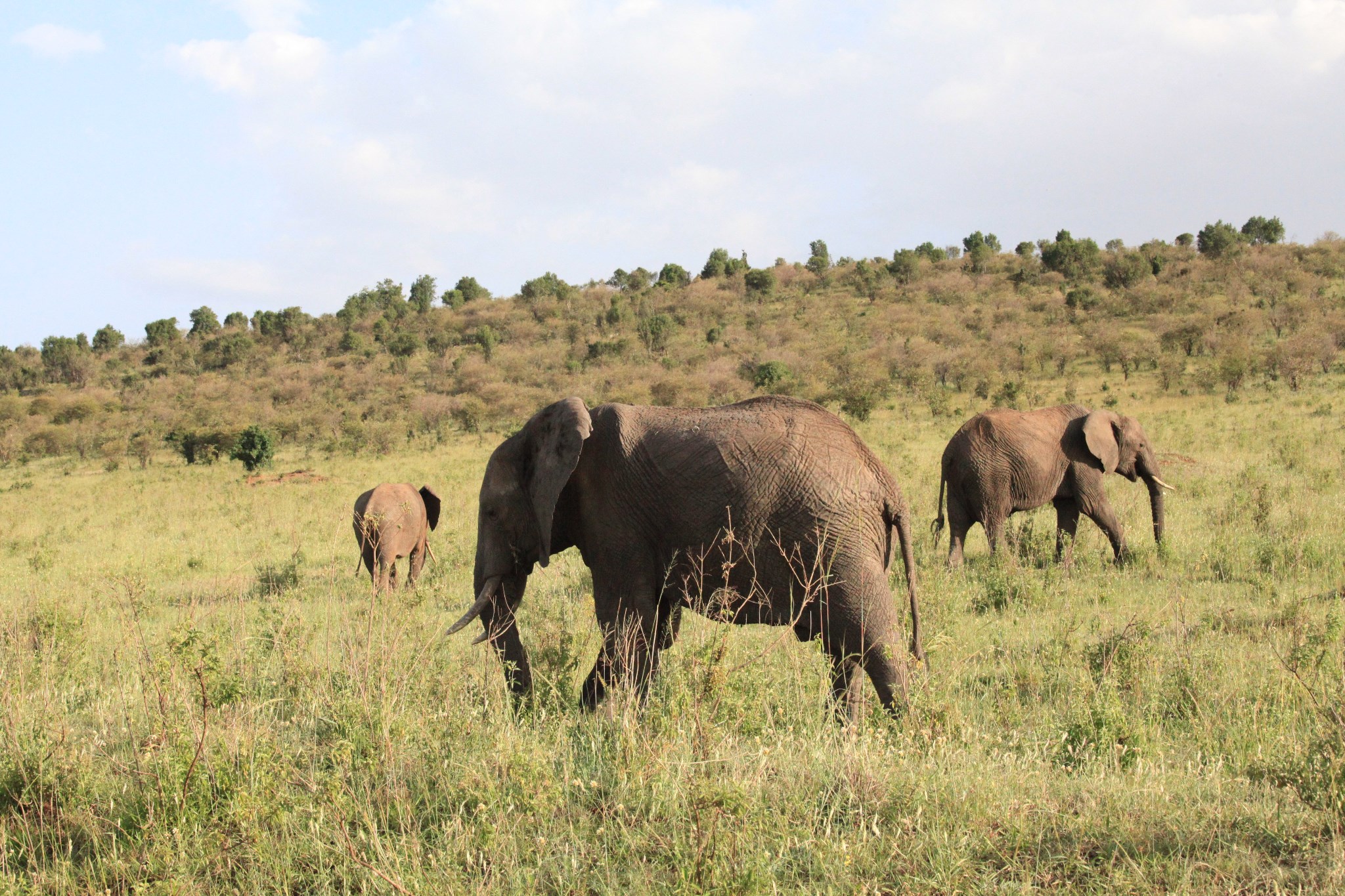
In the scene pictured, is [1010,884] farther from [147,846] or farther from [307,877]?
[147,846]

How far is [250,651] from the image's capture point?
5.47 meters

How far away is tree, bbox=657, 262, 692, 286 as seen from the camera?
266 ft

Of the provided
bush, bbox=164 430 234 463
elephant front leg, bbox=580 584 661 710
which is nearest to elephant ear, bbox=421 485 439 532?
elephant front leg, bbox=580 584 661 710

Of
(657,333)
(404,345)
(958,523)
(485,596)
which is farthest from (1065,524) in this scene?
(404,345)

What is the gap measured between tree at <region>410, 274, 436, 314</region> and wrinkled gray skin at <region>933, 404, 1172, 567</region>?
72293 millimetres

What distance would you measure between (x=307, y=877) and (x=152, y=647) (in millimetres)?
3548

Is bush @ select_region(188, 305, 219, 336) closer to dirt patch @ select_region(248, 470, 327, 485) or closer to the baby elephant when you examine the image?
dirt patch @ select_region(248, 470, 327, 485)

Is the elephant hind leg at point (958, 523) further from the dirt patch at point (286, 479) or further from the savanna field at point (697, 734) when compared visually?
the dirt patch at point (286, 479)

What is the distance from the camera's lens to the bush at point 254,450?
29.5 meters

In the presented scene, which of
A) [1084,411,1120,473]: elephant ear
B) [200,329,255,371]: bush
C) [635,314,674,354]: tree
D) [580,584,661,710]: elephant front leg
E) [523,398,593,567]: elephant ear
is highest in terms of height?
[200,329,255,371]: bush

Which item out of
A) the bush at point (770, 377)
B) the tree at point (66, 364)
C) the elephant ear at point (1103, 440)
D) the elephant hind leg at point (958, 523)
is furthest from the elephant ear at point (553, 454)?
the tree at point (66, 364)

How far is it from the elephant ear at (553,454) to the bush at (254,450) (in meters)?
26.6

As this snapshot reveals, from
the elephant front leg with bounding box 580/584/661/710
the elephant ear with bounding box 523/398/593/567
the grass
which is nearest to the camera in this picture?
the grass

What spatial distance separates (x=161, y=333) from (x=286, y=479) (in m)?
56.0
